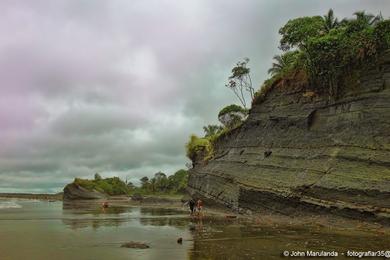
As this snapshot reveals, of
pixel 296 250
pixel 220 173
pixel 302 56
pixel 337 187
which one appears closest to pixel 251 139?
pixel 220 173

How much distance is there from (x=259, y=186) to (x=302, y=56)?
1123cm

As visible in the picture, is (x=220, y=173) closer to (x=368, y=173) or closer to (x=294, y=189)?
(x=294, y=189)

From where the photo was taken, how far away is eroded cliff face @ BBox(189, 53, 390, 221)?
27.0 metres

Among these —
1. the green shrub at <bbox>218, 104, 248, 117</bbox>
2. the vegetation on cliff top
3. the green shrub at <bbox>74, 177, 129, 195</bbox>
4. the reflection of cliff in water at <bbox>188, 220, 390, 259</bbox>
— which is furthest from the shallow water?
the green shrub at <bbox>74, 177, 129, 195</bbox>

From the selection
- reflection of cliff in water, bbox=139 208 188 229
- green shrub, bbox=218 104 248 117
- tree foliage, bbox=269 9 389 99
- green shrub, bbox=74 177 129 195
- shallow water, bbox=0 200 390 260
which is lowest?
shallow water, bbox=0 200 390 260

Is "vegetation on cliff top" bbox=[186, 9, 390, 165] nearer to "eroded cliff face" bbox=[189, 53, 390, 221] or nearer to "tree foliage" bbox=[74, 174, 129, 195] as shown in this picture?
"eroded cliff face" bbox=[189, 53, 390, 221]

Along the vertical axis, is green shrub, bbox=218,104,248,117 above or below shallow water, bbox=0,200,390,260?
above

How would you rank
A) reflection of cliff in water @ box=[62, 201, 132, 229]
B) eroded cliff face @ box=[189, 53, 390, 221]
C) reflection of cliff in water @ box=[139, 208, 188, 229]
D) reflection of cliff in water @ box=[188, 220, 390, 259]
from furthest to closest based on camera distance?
reflection of cliff in water @ box=[62, 201, 132, 229]
reflection of cliff in water @ box=[139, 208, 188, 229]
eroded cliff face @ box=[189, 53, 390, 221]
reflection of cliff in water @ box=[188, 220, 390, 259]

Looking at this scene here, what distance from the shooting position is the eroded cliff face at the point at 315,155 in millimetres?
27016

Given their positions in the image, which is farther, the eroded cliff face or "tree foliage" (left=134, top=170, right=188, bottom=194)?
"tree foliage" (left=134, top=170, right=188, bottom=194)

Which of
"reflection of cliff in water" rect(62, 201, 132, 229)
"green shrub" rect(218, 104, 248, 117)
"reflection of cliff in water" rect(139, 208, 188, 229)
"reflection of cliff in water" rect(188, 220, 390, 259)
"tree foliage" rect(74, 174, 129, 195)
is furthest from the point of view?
"tree foliage" rect(74, 174, 129, 195)

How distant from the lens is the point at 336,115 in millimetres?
33000

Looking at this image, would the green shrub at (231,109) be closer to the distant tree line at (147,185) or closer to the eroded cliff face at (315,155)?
the eroded cliff face at (315,155)

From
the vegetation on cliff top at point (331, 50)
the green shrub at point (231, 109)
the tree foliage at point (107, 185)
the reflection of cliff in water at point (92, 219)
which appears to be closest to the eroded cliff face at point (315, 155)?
the vegetation on cliff top at point (331, 50)
